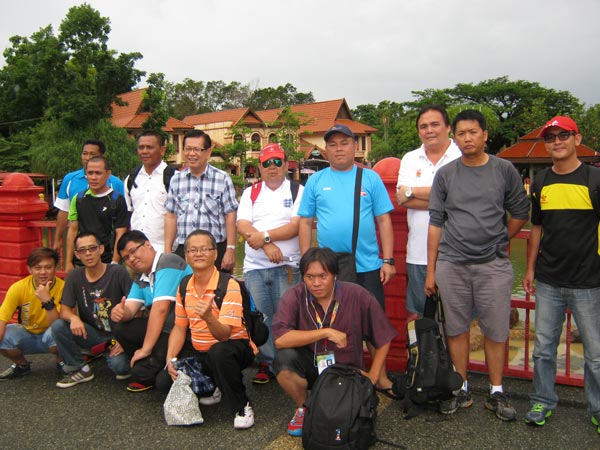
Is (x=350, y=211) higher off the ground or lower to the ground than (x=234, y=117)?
lower

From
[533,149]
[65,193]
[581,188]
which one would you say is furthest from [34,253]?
[533,149]

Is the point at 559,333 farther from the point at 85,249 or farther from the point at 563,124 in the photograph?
the point at 85,249

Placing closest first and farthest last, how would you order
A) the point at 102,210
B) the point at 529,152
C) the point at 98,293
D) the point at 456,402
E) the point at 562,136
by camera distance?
the point at 562,136 < the point at 456,402 < the point at 98,293 < the point at 102,210 < the point at 529,152

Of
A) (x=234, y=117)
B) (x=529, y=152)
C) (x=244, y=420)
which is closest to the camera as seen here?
(x=244, y=420)

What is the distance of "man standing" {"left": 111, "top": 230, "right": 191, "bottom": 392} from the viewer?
3746 millimetres

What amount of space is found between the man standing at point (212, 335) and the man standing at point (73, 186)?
1992mm

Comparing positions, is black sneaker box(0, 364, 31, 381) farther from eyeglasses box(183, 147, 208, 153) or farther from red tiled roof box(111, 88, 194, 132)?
red tiled roof box(111, 88, 194, 132)

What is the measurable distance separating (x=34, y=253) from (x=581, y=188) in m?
3.99

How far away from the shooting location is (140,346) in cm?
392

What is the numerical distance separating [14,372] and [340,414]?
2997 millimetres

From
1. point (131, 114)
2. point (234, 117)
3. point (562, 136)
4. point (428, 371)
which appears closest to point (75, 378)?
point (428, 371)

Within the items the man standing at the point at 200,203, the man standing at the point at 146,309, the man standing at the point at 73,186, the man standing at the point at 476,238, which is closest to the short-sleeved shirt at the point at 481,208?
the man standing at the point at 476,238

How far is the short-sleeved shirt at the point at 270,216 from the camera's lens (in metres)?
4.01

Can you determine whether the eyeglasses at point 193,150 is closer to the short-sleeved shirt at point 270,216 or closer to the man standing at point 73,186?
the short-sleeved shirt at point 270,216
